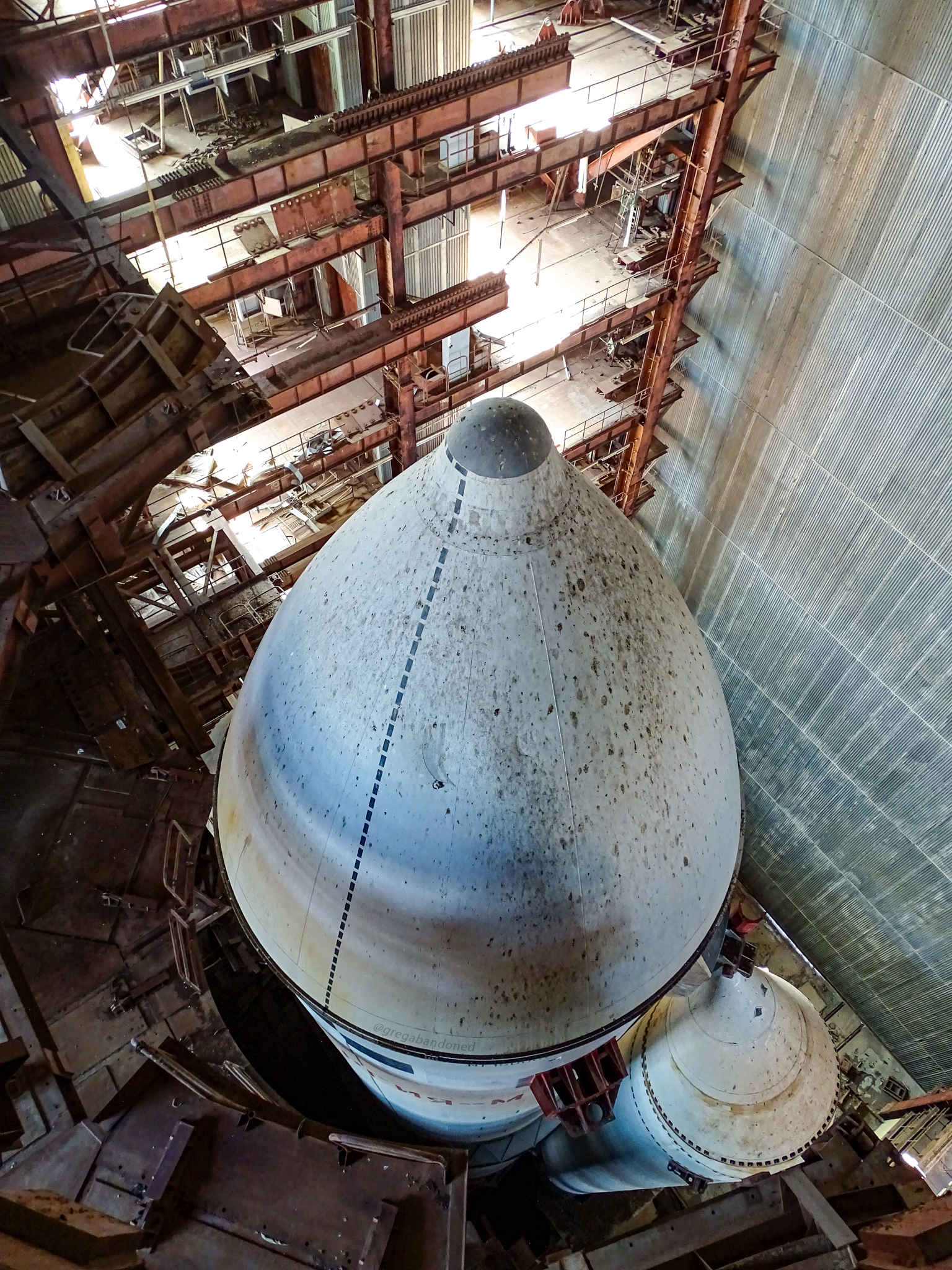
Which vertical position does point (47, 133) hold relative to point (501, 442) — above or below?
below

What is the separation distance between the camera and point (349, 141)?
555 inches

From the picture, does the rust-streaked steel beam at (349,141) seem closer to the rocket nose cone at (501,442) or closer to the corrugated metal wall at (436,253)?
the corrugated metal wall at (436,253)

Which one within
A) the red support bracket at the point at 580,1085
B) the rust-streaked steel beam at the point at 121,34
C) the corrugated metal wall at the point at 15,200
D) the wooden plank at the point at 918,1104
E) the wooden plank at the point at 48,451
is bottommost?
the wooden plank at the point at 918,1104

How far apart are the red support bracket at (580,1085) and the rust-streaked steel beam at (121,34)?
13106 millimetres

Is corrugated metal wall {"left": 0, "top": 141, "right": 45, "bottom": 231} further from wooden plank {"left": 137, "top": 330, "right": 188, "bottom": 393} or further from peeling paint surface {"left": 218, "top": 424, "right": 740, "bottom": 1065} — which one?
peeling paint surface {"left": 218, "top": 424, "right": 740, "bottom": 1065}

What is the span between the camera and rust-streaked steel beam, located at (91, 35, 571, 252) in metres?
13.5

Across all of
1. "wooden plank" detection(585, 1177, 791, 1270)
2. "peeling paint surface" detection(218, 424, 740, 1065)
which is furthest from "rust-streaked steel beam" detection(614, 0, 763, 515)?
"wooden plank" detection(585, 1177, 791, 1270)

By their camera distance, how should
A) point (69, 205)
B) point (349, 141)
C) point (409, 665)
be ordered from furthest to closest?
point (349, 141), point (69, 205), point (409, 665)

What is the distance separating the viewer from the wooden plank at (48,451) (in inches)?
370

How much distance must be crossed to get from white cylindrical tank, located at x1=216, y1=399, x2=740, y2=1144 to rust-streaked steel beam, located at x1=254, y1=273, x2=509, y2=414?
926 cm

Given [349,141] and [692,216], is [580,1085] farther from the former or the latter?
[692,216]

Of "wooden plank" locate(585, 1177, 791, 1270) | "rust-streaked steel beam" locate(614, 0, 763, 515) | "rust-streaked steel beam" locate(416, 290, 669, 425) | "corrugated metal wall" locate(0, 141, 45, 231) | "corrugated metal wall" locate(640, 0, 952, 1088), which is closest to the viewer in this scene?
"wooden plank" locate(585, 1177, 791, 1270)

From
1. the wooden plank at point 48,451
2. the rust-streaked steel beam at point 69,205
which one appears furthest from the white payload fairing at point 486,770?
the rust-streaked steel beam at point 69,205

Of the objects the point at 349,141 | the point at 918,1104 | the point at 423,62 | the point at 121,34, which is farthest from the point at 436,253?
the point at 918,1104
